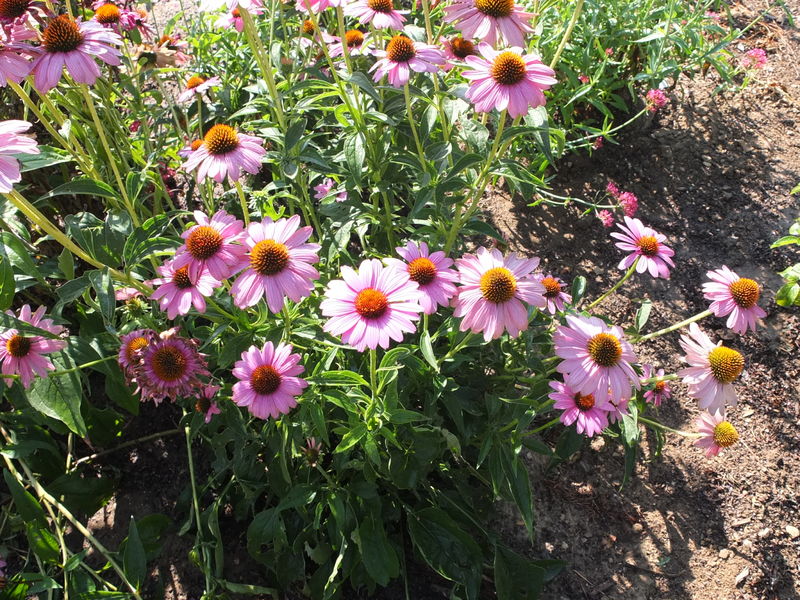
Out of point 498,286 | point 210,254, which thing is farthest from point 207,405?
point 498,286

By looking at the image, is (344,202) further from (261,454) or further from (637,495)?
(637,495)

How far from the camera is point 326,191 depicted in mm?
2756

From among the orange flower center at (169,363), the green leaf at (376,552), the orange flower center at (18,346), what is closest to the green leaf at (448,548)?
the green leaf at (376,552)

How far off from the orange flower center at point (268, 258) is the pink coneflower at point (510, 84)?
580mm

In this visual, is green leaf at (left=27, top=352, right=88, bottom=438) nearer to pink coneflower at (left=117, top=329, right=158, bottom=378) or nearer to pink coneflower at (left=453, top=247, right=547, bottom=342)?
pink coneflower at (left=117, top=329, right=158, bottom=378)

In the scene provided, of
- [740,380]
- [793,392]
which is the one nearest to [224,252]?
[740,380]

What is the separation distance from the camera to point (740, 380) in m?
2.73

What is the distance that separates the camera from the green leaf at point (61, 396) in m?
1.73

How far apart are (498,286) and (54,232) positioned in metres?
1.06

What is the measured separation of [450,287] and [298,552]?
1039mm

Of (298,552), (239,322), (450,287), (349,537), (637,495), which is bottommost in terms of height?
(298,552)

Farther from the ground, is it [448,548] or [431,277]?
[431,277]

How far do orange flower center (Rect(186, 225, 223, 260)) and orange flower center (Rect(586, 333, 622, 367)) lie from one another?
960 millimetres

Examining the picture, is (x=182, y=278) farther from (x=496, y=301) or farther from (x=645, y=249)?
(x=645, y=249)
